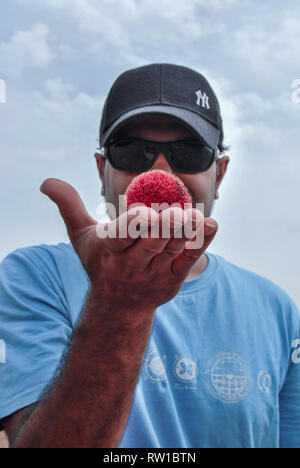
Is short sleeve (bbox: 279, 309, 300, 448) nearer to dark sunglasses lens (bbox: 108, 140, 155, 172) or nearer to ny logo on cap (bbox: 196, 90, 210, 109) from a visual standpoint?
dark sunglasses lens (bbox: 108, 140, 155, 172)

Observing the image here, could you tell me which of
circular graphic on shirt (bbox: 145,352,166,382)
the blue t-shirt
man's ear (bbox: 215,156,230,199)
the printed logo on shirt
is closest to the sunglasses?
man's ear (bbox: 215,156,230,199)

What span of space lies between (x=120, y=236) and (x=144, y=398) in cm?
154

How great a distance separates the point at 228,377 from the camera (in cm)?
264

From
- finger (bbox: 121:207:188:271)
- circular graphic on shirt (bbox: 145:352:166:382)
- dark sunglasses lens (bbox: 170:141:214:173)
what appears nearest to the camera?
finger (bbox: 121:207:188:271)

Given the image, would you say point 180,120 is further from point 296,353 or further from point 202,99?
point 296,353

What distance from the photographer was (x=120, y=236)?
1327 mm

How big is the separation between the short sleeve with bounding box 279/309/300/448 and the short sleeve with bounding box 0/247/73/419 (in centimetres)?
170

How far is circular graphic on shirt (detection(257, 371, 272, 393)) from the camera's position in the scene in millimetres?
2694

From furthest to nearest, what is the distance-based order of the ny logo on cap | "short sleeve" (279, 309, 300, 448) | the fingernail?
1. the ny logo on cap
2. "short sleeve" (279, 309, 300, 448)
3. the fingernail

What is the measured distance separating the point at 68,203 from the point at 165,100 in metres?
1.87

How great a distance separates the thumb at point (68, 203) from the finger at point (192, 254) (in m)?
0.39
